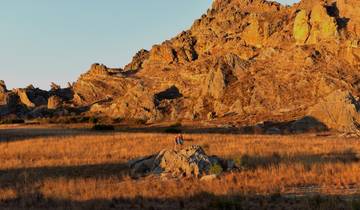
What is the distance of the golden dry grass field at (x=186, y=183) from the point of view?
13.2m

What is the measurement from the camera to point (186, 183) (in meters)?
16.8

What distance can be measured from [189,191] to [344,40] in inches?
2542

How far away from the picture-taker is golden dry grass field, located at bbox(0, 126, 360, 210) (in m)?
13.2

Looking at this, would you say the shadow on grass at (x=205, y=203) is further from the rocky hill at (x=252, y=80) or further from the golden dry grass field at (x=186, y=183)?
the rocky hill at (x=252, y=80)

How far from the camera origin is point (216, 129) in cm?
5394

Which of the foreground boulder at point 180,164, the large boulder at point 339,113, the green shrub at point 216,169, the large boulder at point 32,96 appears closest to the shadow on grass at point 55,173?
the foreground boulder at point 180,164

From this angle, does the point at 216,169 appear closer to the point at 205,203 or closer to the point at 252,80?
the point at 205,203

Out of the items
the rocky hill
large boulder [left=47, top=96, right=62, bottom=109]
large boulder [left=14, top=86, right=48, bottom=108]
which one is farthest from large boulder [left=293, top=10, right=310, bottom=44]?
large boulder [left=14, top=86, right=48, bottom=108]

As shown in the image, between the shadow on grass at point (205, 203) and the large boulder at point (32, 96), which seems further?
the large boulder at point (32, 96)

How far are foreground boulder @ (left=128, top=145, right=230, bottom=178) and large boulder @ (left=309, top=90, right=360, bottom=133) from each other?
3231 cm

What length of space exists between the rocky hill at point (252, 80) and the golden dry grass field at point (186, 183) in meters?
29.0

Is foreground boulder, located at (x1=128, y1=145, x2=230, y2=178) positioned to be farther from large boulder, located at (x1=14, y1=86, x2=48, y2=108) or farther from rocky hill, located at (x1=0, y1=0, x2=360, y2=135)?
large boulder, located at (x1=14, y1=86, x2=48, y2=108)

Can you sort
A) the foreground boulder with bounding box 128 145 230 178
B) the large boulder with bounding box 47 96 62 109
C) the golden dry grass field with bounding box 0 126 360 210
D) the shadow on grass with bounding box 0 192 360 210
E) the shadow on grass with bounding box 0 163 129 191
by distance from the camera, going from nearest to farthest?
the shadow on grass with bounding box 0 192 360 210, the golden dry grass field with bounding box 0 126 360 210, the foreground boulder with bounding box 128 145 230 178, the shadow on grass with bounding box 0 163 129 191, the large boulder with bounding box 47 96 62 109

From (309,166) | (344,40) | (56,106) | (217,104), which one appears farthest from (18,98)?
(309,166)
